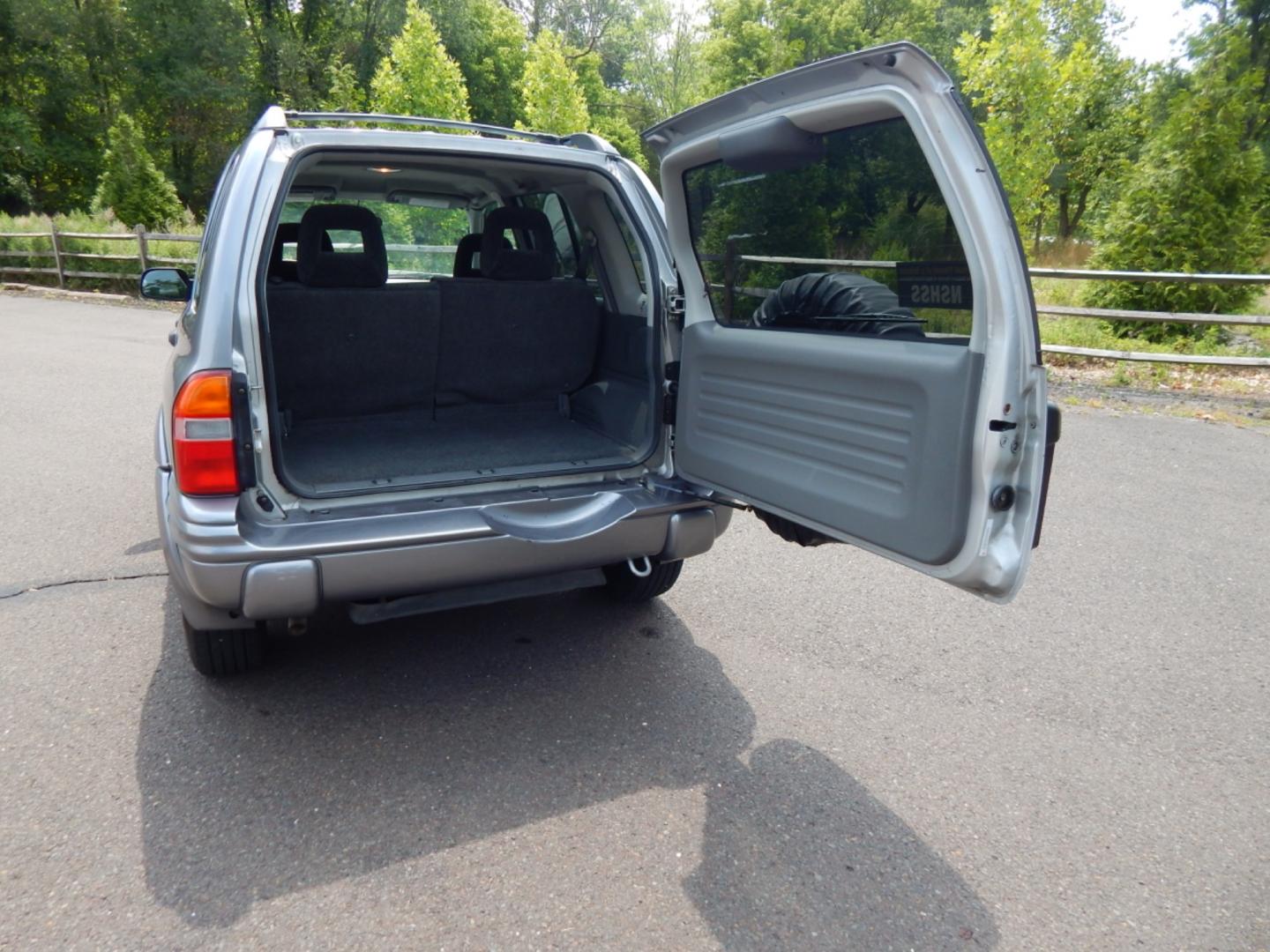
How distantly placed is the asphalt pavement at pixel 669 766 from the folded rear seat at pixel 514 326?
1.10 meters

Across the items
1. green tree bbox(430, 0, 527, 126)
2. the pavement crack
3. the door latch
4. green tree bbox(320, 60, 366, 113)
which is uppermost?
green tree bbox(430, 0, 527, 126)

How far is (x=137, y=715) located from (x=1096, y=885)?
3010 mm

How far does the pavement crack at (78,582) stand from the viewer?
391 centimetres

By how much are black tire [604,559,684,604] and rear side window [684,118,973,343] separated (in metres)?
1.15

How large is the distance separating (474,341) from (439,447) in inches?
24.0

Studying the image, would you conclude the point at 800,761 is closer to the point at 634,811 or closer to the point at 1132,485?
the point at 634,811

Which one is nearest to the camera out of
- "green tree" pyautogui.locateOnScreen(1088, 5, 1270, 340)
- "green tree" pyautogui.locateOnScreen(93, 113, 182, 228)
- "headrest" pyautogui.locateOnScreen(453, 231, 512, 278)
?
"headrest" pyautogui.locateOnScreen(453, 231, 512, 278)

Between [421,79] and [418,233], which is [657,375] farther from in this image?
[421,79]

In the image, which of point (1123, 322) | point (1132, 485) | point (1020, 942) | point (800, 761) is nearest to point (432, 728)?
point (800, 761)

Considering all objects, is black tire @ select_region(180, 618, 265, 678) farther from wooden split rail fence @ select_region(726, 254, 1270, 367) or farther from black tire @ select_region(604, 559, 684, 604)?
wooden split rail fence @ select_region(726, 254, 1270, 367)

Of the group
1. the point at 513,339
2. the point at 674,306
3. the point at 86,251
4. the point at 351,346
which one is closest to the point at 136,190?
the point at 86,251

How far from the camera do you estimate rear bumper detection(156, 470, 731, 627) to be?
243 centimetres

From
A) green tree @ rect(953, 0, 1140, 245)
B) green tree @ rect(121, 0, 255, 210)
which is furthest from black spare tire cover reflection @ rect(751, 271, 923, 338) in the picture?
green tree @ rect(121, 0, 255, 210)

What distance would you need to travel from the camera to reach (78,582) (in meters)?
4.04
